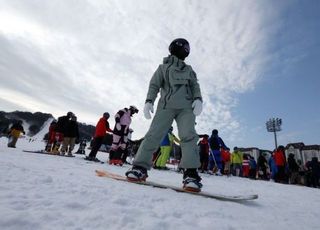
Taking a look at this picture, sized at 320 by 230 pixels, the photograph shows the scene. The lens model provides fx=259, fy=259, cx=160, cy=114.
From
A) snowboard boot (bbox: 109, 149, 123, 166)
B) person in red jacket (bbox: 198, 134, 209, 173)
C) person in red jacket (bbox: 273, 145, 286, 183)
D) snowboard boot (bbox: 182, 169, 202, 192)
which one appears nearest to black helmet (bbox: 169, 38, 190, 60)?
snowboard boot (bbox: 182, 169, 202, 192)

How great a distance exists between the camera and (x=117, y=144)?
30.2 feet

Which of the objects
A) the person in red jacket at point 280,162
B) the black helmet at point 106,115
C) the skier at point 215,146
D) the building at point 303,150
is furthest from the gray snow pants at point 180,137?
the building at point 303,150

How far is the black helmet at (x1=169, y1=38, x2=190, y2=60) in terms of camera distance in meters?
4.39

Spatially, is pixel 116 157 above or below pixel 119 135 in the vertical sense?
below

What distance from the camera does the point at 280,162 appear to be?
45.4ft

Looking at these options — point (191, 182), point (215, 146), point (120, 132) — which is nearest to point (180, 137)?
point (191, 182)

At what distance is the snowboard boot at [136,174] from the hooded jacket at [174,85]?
100 centimetres

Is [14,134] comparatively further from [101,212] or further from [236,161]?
[236,161]

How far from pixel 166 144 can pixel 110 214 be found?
9018 mm

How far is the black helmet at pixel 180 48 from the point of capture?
4387 mm

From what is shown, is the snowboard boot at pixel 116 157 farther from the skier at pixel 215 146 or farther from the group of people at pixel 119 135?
the skier at pixel 215 146

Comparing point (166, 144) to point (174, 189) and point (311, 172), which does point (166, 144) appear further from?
point (311, 172)

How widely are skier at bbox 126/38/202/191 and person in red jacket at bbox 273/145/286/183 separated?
1137 centimetres

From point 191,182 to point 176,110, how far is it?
3.73 feet
